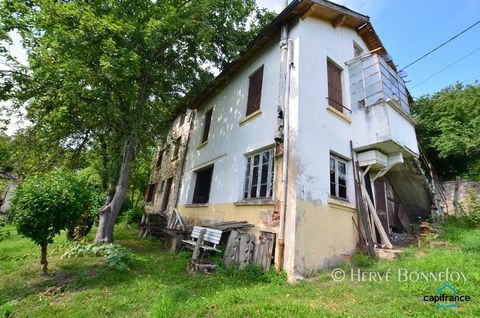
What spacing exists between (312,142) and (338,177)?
1.51 metres

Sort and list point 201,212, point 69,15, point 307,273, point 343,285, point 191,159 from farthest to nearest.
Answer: point 191,159
point 201,212
point 69,15
point 307,273
point 343,285

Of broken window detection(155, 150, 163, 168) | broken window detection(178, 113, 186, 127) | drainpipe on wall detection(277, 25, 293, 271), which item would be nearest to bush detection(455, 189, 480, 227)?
drainpipe on wall detection(277, 25, 293, 271)

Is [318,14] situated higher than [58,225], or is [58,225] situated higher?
[318,14]

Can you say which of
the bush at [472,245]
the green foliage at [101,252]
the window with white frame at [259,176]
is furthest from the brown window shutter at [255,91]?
the bush at [472,245]

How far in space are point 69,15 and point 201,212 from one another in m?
7.55

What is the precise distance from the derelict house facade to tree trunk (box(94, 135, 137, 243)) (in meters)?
2.92

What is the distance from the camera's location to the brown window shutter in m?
7.98

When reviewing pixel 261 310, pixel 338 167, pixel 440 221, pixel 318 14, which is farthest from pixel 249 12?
pixel 440 221

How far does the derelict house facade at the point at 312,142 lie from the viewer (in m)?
5.65

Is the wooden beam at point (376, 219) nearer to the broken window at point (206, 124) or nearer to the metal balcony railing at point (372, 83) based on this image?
the metal balcony railing at point (372, 83)

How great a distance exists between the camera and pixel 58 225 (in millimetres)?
5262

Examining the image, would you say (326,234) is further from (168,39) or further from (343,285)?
(168,39)

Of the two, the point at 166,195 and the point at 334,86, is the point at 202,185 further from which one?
the point at 334,86

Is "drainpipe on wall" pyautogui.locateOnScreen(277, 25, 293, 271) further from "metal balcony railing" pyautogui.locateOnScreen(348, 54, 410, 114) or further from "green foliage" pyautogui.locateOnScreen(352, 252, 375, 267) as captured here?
"metal balcony railing" pyautogui.locateOnScreen(348, 54, 410, 114)
